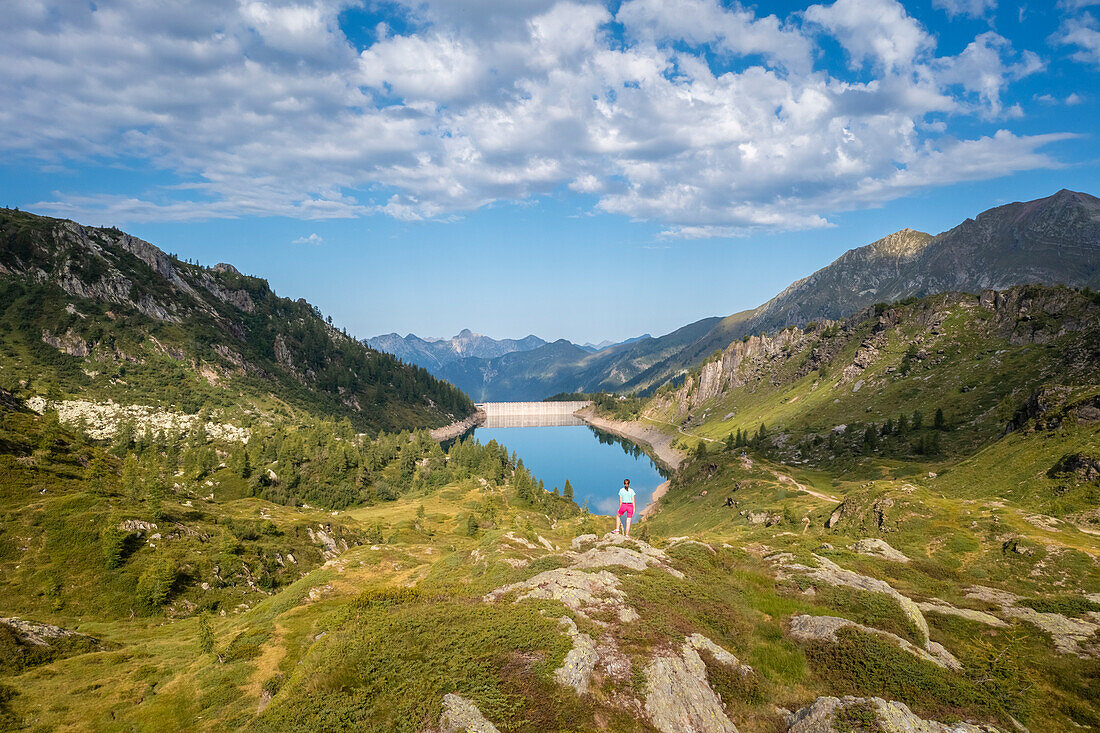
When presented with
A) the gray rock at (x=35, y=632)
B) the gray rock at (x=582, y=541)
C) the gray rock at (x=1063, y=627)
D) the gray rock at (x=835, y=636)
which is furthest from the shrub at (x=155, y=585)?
the gray rock at (x=1063, y=627)

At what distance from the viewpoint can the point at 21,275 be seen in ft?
654

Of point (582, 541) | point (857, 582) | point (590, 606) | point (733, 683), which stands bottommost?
point (857, 582)

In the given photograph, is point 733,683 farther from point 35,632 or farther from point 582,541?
point 35,632

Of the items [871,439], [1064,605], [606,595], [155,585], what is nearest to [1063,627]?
[1064,605]

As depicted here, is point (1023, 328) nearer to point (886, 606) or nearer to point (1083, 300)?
point (1083, 300)

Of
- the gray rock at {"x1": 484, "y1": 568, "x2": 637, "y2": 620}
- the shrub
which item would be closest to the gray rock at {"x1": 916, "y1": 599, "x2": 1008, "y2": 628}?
the gray rock at {"x1": 484, "y1": 568, "x2": 637, "y2": 620}

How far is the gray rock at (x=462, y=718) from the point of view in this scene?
14953mm

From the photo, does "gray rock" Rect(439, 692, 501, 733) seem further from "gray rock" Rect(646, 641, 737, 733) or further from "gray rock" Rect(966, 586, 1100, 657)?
"gray rock" Rect(966, 586, 1100, 657)

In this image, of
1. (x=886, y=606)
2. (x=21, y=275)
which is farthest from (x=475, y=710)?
(x=21, y=275)

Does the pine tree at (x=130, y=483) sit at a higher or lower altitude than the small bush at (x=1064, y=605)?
higher

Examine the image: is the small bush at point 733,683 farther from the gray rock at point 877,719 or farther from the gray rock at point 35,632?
the gray rock at point 35,632

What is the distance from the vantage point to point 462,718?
15.3 meters

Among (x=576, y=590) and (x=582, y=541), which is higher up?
(x=576, y=590)

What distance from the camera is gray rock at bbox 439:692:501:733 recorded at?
49.1ft
